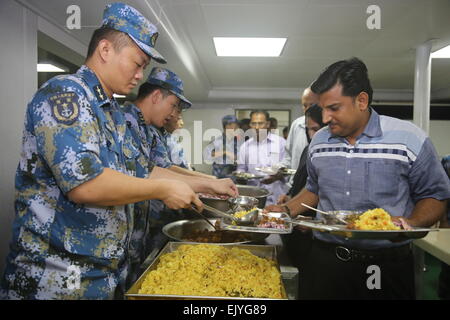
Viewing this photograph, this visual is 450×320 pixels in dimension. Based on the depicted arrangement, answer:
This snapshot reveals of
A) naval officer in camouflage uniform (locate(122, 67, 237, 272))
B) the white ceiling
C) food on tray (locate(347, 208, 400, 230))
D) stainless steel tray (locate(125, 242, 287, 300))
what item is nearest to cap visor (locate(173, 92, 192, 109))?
naval officer in camouflage uniform (locate(122, 67, 237, 272))

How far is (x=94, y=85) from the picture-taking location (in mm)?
1100

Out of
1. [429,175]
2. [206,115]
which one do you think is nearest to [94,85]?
[429,175]

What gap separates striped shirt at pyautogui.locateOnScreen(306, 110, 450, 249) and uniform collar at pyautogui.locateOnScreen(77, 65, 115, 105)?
3.49ft

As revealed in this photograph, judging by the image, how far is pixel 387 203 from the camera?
4.80 ft

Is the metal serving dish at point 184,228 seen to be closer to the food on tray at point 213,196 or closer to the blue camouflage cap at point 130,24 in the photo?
the food on tray at point 213,196

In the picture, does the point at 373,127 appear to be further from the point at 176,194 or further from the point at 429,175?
the point at 176,194

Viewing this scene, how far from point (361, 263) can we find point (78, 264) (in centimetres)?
119

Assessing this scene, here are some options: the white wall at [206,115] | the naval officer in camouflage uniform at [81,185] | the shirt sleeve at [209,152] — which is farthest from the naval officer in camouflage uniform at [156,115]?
the white wall at [206,115]

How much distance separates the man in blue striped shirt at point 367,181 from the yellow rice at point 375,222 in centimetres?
32

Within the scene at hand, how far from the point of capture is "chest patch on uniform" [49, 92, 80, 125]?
92cm

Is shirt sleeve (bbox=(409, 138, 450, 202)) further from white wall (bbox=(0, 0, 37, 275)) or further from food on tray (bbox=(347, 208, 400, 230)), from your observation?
white wall (bbox=(0, 0, 37, 275))

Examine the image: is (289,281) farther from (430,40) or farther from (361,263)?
(430,40)

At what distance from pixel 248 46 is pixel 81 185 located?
3.16 metres

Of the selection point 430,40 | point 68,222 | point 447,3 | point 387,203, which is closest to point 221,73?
point 430,40
